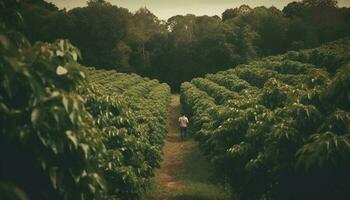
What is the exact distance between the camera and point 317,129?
26.2ft

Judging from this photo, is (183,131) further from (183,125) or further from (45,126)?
(45,126)

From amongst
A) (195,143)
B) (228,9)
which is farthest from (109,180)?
(228,9)

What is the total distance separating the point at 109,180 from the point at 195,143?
17.3m

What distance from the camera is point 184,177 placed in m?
19.4

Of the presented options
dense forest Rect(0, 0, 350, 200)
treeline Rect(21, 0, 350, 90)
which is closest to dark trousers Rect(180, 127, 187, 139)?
dense forest Rect(0, 0, 350, 200)

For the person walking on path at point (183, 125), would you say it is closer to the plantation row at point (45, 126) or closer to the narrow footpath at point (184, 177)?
the narrow footpath at point (184, 177)

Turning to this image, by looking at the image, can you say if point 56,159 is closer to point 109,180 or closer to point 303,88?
point 109,180

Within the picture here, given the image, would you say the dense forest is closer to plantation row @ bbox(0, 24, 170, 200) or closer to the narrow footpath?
plantation row @ bbox(0, 24, 170, 200)

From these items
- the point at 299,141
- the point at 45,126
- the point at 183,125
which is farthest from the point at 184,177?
the point at 45,126

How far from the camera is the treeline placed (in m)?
65.3

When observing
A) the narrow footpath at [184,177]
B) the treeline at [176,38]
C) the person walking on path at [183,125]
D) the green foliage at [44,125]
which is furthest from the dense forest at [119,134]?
the treeline at [176,38]

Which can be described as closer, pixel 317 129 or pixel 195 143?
pixel 317 129

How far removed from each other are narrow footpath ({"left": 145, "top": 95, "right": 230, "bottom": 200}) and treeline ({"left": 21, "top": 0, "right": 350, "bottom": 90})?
38.9 m

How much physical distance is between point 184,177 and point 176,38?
51.5 m
